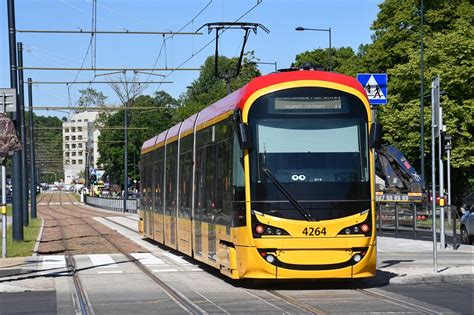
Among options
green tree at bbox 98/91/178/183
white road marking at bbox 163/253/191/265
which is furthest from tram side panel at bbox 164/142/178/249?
A: green tree at bbox 98/91/178/183

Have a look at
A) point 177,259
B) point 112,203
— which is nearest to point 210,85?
point 112,203

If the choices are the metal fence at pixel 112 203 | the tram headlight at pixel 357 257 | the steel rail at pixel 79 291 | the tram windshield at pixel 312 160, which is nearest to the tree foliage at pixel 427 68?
the metal fence at pixel 112 203

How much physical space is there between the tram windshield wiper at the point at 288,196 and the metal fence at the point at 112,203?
182 ft

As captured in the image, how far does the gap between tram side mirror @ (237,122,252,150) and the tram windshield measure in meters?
0.19

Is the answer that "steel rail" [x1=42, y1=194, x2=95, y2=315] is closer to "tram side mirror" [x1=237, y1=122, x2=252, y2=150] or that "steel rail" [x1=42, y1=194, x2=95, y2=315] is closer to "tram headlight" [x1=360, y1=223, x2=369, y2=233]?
"tram side mirror" [x1=237, y1=122, x2=252, y2=150]

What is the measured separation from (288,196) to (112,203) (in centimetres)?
6923

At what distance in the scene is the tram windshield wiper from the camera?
1469 cm

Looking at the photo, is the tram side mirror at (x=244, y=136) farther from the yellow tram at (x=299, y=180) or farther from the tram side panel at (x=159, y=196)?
the tram side panel at (x=159, y=196)

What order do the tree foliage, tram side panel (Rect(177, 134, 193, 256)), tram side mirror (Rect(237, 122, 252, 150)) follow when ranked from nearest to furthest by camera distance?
tram side mirror (Rect(237, 122, 252, 150)) < tram side panel (Rect(177, 134, 193, 256)) < the tree foliage

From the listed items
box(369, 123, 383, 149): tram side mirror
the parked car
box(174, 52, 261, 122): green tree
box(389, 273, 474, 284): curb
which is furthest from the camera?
box(174, 52, 261, 122): green tree

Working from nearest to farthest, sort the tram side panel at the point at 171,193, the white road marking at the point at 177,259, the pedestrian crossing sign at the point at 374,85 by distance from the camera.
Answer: the pedestrian crossing sign at the point at 374,85 → the white road marking at the point at 177,259 → the tram side panel at the point at 171,193

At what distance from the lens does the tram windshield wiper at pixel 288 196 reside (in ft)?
48.2

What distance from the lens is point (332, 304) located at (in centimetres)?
1298

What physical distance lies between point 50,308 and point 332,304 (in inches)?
152
